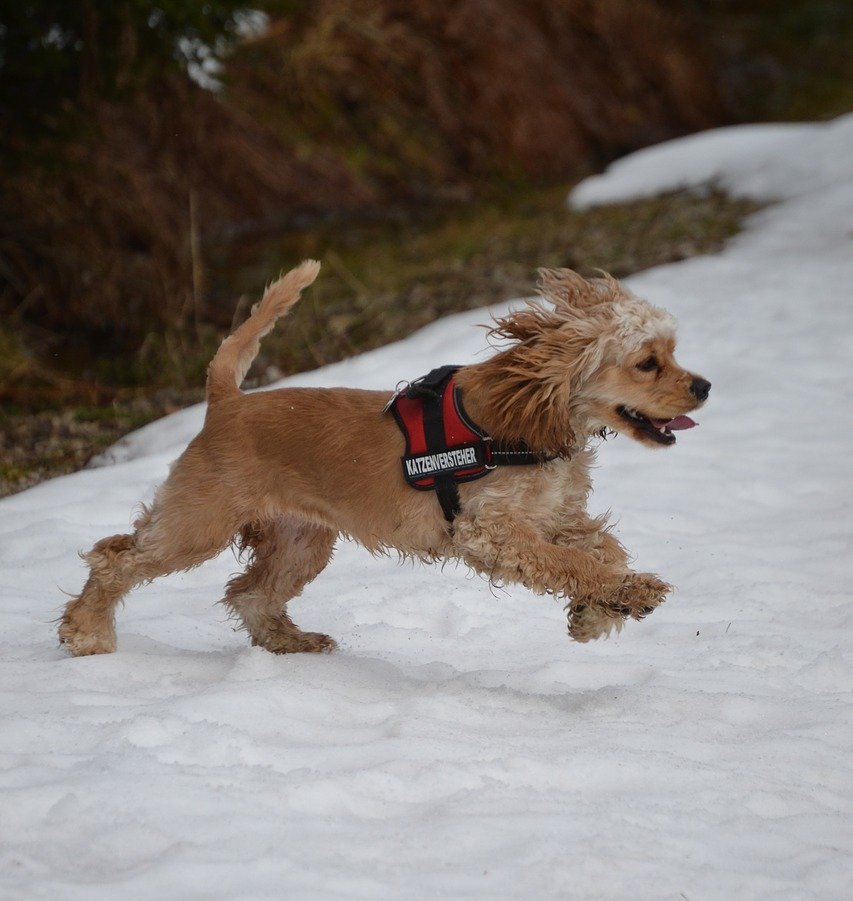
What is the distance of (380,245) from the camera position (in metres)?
11.8

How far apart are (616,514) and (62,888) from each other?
404 cm

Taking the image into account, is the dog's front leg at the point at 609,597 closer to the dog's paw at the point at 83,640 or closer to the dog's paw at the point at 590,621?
the dog's paw at the point at 590,621

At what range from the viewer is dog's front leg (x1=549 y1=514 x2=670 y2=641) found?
13.5ft

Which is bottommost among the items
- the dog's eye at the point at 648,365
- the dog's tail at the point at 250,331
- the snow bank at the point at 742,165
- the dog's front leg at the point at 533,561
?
the snow bank at the point at 742,165

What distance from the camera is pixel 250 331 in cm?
472

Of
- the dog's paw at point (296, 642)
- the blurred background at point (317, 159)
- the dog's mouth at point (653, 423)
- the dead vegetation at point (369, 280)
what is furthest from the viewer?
the blurred background at point (317, 159)

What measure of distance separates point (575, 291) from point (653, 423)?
0.57 meters

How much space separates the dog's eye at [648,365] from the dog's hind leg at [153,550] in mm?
1567

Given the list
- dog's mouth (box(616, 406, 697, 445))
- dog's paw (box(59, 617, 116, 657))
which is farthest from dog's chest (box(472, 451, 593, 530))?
dog's paw (box(59, 617, 116, 657))

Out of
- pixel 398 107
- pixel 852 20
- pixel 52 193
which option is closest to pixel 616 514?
pixel 52 193

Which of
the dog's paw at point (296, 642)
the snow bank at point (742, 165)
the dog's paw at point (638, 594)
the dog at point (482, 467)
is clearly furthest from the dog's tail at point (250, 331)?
the snow bank at point (742, 165)

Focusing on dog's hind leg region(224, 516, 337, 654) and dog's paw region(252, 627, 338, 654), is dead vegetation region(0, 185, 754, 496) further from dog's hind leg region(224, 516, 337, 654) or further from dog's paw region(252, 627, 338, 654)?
dog's paw region(252, 627, 338, 654)

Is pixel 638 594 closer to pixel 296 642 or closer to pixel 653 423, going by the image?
pixel 653 423

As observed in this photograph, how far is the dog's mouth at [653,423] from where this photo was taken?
4.32 metres
